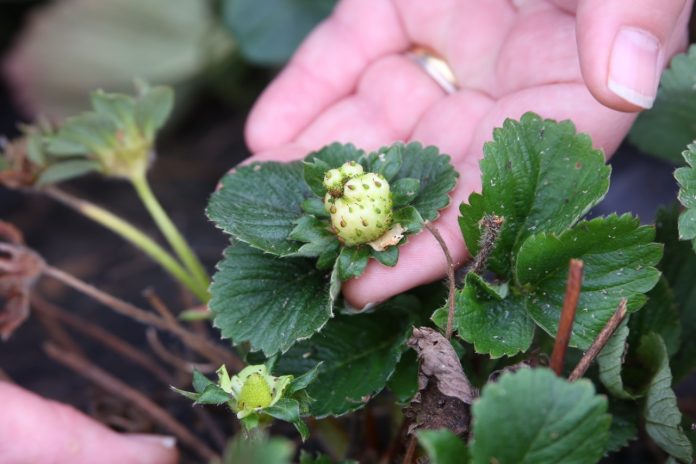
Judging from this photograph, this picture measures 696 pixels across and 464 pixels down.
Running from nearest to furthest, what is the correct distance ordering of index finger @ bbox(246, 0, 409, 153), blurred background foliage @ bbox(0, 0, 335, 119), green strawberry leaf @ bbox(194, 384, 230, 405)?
green strawberry leaf @ bbox(194, 384, 230, 405), index finger @ bbox(246, 0, 409, 153), blurred background foliage @ bbox(0, 0, 335, 119)

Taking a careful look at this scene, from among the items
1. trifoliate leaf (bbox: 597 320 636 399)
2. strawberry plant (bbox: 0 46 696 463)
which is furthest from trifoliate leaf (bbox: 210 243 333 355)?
trifoliate leaf (bbox: 597 320 636 399)

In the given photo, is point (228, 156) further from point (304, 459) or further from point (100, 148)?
point (304, 459)

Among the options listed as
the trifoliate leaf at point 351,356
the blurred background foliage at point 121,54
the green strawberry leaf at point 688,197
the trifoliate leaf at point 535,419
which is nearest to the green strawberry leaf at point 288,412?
the trifoliate leaf at point 351,356

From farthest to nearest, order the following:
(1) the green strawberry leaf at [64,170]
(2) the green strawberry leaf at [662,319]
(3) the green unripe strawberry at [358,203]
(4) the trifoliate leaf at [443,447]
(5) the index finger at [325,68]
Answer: (5) the index finger at [325,68] < (1) the green strawberry leaf at [64,170] < (2) the green strawberry leaf at [662,319] < (3) the green unripe strawberry at [358,203] < (4) the trifoliate leaf at [443,447]

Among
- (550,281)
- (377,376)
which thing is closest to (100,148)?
(377,376)

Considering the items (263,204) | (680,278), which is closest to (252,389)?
(263,204)

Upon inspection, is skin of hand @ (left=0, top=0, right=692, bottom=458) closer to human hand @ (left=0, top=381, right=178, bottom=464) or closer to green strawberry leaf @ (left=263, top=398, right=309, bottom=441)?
human hand @ (left=0, top=381, right=178, bottom=464)

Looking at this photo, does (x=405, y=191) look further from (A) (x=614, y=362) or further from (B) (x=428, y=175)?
(A) (x=614, y=362)

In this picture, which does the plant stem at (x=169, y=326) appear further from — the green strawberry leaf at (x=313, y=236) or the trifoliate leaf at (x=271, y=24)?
the trifoliate leaf at (x=271, y=24)
